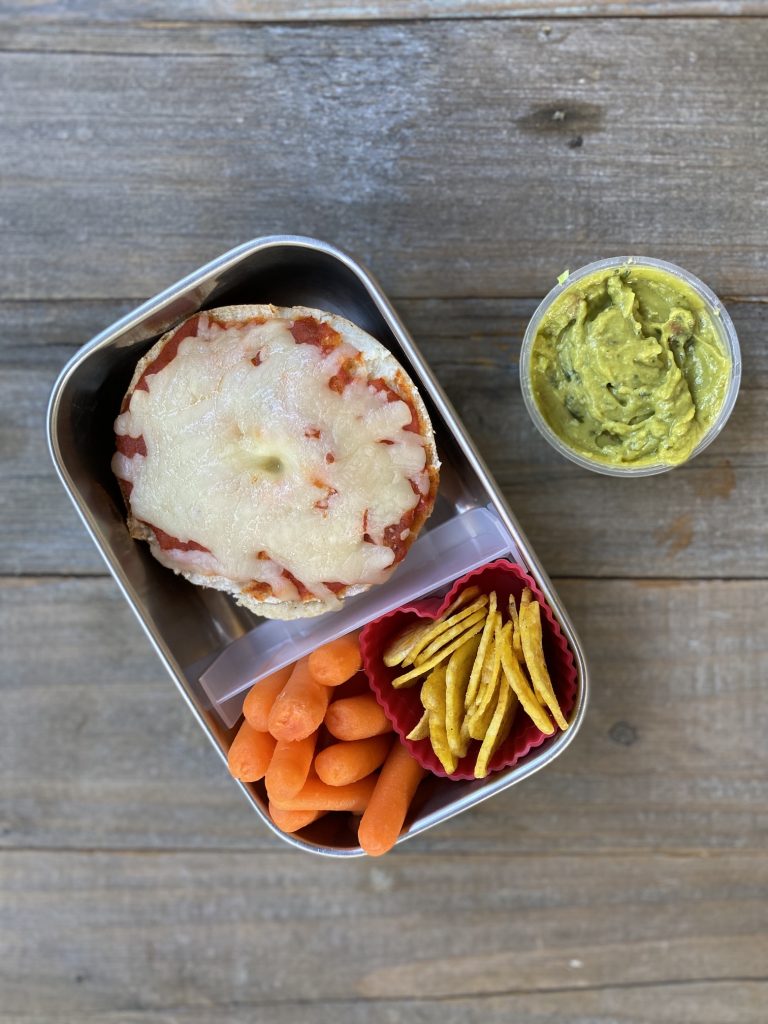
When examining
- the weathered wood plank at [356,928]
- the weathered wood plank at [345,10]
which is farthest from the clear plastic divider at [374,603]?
the weathered wood plank at [345,10]

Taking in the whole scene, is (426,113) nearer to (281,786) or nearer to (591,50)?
(591,50)

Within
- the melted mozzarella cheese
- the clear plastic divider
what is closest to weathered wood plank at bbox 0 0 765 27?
the melted mozzarella cheese

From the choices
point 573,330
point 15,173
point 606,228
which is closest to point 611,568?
point 573,330

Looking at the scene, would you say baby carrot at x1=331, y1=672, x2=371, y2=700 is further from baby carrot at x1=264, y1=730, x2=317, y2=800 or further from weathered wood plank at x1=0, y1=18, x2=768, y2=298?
weathered wood plank at x1=0, y1=18, x2=768, y2=298

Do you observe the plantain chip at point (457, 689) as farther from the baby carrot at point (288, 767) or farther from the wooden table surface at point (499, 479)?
the wooden table surface at point (499, 479)

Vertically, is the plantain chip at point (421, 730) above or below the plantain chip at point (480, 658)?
below

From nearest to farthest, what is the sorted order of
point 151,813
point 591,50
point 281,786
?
point 281,786 → point 591,50 → point 151,813
